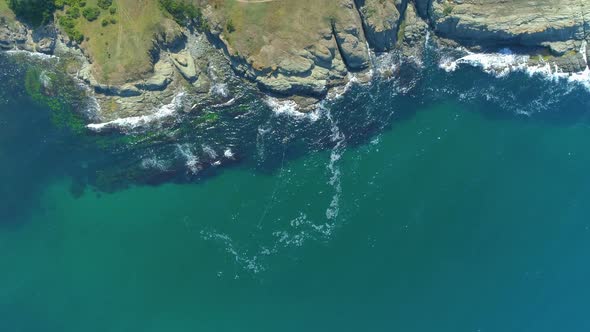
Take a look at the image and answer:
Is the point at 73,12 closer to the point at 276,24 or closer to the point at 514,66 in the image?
the point at 276,24

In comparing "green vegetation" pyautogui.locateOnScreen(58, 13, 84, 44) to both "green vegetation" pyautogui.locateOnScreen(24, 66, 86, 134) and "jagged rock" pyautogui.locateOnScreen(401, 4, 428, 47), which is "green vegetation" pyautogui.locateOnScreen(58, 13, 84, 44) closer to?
"green vegetation" pyautogui.locateOnScreen(24, 66, 86, 134)

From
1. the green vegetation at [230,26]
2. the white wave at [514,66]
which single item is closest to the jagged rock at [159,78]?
the green vegetation at [230,26]

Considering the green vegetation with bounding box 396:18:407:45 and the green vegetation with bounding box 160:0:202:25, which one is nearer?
the green vegetation with bounding box 160:0:202:25

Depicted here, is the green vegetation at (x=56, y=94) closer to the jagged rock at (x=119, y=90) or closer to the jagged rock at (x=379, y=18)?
the jagged rock at (x=119, y=90)

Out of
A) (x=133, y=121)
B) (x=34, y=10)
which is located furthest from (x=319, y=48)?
(x=34, y=10)

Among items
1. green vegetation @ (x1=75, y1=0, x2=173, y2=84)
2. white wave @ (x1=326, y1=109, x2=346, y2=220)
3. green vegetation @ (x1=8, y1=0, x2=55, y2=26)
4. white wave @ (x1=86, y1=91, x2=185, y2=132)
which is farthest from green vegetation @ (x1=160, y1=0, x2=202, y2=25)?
white wave @ (x1=326, y1=109, x2=346, y2=220)

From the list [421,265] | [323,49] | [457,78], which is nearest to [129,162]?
[323,49]
